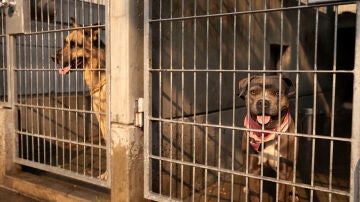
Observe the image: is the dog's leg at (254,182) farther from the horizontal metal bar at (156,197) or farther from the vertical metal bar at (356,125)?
the vertical metal bar at (356,125)

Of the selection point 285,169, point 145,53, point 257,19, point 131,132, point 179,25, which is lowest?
point 285,169

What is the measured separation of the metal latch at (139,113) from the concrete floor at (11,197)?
6.12ft

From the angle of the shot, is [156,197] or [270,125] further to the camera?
A: [270,125]

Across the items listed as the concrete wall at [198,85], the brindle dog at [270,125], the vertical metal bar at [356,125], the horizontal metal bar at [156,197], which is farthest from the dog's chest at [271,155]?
the vertical metal bar at [356,125]

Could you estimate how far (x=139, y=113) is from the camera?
11.5 ft

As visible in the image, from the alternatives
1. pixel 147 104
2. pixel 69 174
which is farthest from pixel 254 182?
pixel 69 174

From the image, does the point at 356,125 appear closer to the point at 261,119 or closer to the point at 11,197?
the point at 261,119

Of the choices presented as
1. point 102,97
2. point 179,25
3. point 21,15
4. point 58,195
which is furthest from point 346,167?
point 21,15

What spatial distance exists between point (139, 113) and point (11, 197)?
7.21 feet

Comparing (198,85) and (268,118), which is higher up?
(198,85)

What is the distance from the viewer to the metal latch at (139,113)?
350cm

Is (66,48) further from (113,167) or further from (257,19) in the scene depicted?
(257,19)

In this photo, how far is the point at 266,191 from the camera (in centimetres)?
470

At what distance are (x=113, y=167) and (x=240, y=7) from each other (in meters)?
3.43
